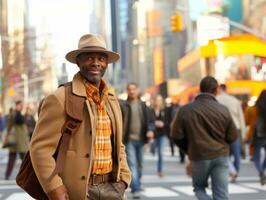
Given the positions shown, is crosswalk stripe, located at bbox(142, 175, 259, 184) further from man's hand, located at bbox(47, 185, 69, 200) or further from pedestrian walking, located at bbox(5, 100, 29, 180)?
man's hand, located at bbox(47, 185, 69, 200)

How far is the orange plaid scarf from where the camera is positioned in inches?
171

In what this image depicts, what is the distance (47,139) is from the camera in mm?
4285

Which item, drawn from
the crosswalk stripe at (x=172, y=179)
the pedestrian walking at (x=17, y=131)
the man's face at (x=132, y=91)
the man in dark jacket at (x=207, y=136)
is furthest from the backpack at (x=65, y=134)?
the pedestrian walking at (x=17, y=131)

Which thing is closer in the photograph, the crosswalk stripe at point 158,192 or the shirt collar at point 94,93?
the shirt collar at point 94,93

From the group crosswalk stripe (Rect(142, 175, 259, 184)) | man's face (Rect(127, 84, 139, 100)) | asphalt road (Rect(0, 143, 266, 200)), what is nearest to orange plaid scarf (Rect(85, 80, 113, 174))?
asphalt road (Rect(0, 143, 266, 200))

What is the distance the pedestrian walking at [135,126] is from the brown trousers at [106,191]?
6398 mm

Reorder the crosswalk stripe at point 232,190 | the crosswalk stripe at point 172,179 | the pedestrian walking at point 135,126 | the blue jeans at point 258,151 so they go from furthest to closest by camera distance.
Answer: the crosswalk stripe at point 172,179, the blue jeans at point 258,151, the crosswalk stripe at point 232,190, the pedestrian walking at point 135,126

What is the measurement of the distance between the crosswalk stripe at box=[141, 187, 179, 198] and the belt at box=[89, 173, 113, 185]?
21.7ft

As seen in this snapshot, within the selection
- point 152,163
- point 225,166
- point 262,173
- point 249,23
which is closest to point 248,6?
point 249,23

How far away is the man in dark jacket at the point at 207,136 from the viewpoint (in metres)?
7.16

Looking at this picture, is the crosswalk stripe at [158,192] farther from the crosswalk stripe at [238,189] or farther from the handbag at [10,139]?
the handbag at [10,139]

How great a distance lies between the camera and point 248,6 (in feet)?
238

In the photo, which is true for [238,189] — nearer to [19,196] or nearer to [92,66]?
[19,196]

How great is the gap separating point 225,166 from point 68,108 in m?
3.27
